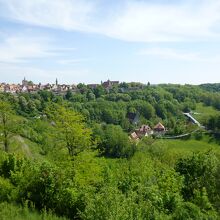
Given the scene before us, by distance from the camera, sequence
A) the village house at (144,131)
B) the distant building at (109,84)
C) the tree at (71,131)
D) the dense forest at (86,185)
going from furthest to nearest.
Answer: the distant building at (109,84), the village house at (144,131), the tree at (71,131), the dense forest at (86,185)

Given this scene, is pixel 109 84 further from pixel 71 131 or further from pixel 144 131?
pixel 71 131

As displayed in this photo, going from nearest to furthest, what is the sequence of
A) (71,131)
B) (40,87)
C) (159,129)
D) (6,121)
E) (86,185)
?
1. (86,185)
2. (71,131)
3. (6,121)
4. (159,129)
5. (40,87)

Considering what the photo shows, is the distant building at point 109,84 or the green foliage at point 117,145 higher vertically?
the distant building at point 109,84

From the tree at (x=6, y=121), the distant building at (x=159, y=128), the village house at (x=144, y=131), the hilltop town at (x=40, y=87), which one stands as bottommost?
the village house at (x=144, y=131)

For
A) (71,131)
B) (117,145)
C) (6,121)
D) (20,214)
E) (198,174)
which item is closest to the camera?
(20,214)

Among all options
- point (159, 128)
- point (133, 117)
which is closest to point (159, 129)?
point (159, 128)

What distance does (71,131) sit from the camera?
18.0 m

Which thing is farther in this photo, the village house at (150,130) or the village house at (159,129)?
the village house at (159,129)

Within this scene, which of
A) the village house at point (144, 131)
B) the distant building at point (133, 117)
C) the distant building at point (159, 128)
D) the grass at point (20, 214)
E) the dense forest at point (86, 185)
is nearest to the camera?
the dense forest at point (86, 185)

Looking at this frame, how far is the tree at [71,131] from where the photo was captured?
59.1ft

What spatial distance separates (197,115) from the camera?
113188 millimetres

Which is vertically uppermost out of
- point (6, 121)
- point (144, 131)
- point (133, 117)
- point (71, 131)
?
point (71, 131)

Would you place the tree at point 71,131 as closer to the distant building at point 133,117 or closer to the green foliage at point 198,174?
the green foliage at point 198,174

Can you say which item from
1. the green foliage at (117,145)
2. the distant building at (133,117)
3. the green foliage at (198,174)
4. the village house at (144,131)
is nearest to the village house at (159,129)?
the village house at (144,131)
